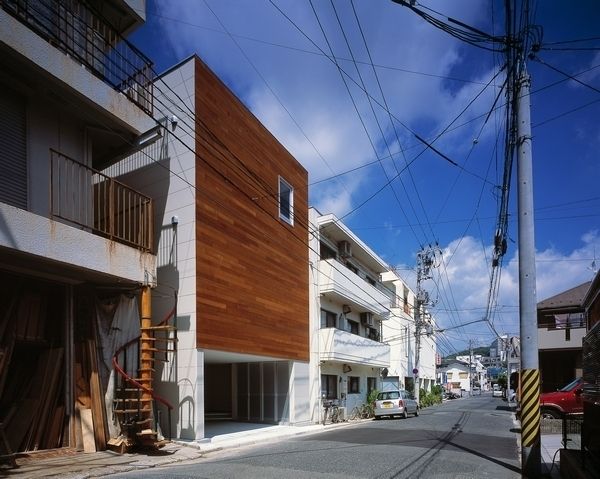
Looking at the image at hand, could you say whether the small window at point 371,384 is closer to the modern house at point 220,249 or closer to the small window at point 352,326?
the small window at point 352,326

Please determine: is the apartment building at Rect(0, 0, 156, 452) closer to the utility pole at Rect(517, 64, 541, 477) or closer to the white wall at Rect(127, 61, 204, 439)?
the white wall at Rect(127, 61, 204, 439)

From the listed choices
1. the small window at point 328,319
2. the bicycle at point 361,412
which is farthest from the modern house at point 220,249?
the bicycle at point 361,412

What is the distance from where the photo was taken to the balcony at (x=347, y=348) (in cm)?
2262

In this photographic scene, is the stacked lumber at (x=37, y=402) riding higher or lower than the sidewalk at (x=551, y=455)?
higher

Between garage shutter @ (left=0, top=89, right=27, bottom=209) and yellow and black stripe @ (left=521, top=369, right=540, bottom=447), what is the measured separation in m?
10.6

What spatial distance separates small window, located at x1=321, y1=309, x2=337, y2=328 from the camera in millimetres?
24750

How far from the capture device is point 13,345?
10.3m

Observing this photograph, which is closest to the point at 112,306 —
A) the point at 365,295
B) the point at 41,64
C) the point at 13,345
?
the point at 13,345

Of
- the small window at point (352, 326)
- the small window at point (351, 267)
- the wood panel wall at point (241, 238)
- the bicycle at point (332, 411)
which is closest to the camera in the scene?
the wood panel wall at point (241, 238)

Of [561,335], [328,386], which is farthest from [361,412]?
[561,335]

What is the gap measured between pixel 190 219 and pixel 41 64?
550 cm

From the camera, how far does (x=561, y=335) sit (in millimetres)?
Answer: 28547

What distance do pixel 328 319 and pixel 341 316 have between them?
1952mm

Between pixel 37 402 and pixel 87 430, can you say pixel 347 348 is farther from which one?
pixel 37 402
